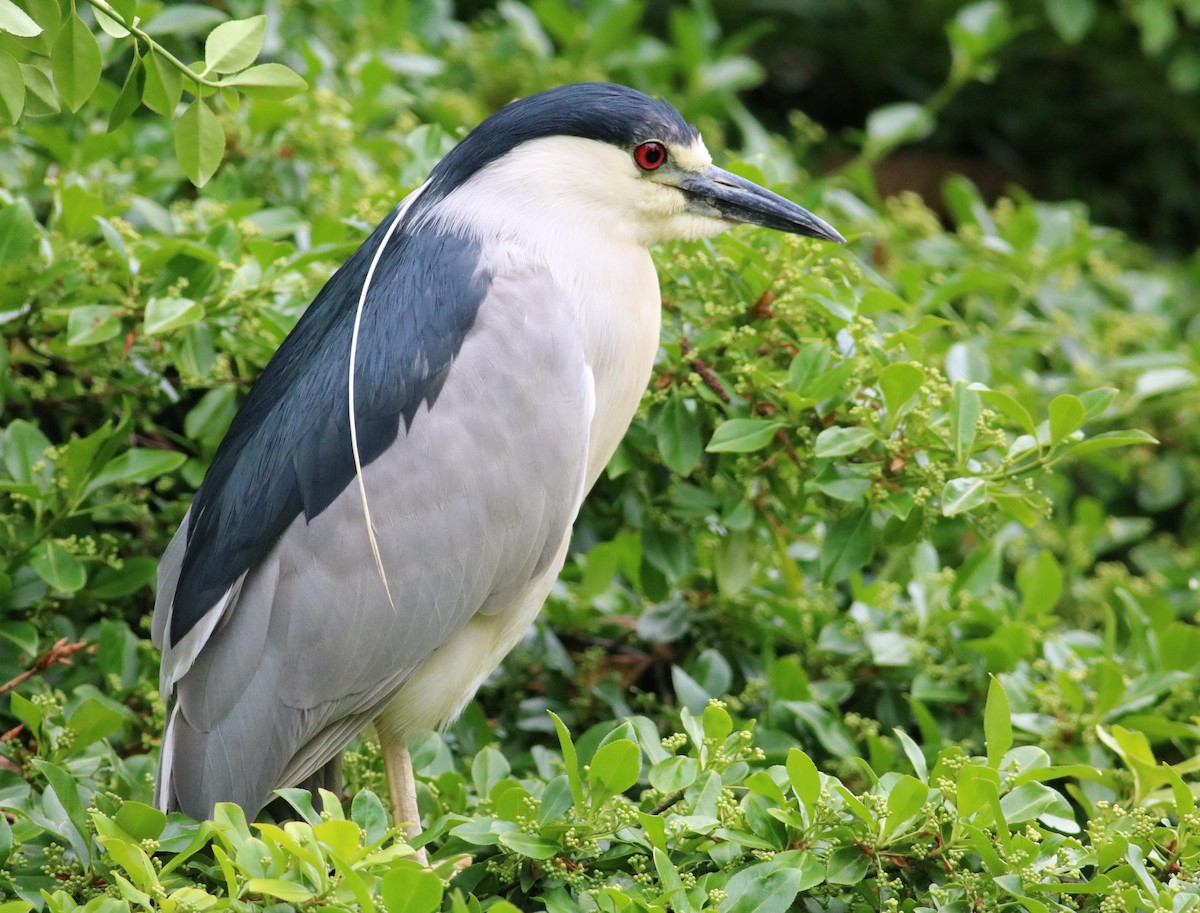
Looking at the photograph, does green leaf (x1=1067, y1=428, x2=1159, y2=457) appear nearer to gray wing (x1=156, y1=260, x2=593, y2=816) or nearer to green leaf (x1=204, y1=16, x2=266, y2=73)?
gray wing (x1=156, y1=260, x2=593, y2=816)

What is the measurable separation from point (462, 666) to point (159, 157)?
1.55 meters

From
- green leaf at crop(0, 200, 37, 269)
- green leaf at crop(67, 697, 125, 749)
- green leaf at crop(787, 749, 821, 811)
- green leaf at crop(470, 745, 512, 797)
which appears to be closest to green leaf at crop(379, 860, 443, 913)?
green leaf at crop(787, 749, 821, 811)

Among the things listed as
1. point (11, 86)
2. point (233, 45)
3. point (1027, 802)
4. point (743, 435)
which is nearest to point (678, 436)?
point (743, 435)

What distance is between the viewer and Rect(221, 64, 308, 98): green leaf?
6.57 feet

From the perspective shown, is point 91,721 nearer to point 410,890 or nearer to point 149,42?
point 410,890

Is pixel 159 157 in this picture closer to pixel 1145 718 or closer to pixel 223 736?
pixel 223 736

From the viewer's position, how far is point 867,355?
93.7 inches

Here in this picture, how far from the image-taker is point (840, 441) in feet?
7.22

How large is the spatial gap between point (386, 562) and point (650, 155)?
0.84 metres

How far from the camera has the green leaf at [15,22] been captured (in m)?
1.70

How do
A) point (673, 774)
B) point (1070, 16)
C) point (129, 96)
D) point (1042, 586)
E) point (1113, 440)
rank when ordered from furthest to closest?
point (1070, 16) < point (1042, 586) < point (1113, 440) < point (129, 96) < point (673, 774)

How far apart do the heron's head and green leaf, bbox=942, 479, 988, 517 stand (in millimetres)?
566

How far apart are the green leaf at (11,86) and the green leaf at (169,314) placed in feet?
1.57

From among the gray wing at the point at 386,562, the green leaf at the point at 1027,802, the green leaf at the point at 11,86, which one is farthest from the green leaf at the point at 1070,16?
the green leaf at the point at 11,86
